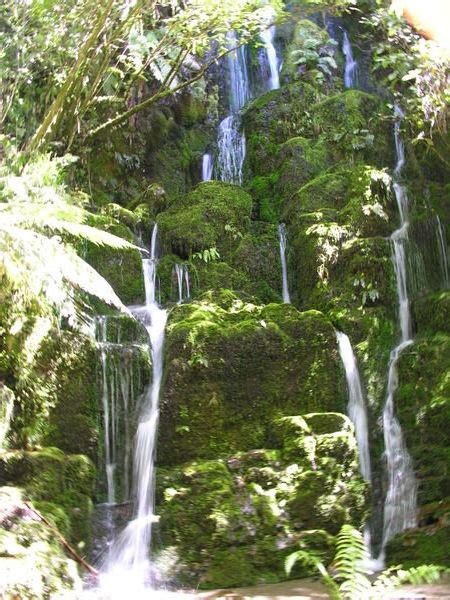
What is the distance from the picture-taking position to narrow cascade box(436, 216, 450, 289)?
389 inches

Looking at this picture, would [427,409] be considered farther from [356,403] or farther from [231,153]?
[231,153]

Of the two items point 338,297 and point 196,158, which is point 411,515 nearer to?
point 338,297

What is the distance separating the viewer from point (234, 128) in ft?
46.9

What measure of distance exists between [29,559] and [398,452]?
14.3 feet

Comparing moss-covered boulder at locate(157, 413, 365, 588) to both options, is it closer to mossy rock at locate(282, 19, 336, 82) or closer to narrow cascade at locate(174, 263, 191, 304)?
narrow cascade at locate(174, 263, 191, 304)

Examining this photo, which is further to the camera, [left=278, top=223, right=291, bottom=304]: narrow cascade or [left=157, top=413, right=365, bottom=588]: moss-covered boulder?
[left=278, top=223, right=291, bottom=304]: narrow cascade

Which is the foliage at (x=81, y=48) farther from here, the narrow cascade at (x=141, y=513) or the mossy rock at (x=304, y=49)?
the narrow cascade at (x=141, y=513)

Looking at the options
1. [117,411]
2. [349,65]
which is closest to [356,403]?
[117,411]

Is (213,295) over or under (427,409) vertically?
over

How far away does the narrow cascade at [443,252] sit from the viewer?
9.88 m

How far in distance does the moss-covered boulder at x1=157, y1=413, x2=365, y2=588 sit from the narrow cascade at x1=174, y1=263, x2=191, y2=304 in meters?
3.83

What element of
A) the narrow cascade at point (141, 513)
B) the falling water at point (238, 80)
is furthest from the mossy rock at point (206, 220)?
the falling water at point (238, 80)

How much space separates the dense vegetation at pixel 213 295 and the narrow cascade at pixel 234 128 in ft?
1.15

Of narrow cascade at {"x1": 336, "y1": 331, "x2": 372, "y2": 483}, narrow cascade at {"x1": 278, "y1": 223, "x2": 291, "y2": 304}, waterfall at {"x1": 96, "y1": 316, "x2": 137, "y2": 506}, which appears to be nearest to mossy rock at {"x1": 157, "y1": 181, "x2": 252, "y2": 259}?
narrow cascade at {"x1": 278, "y1": 223, "x2": 291, "y2": 304}
